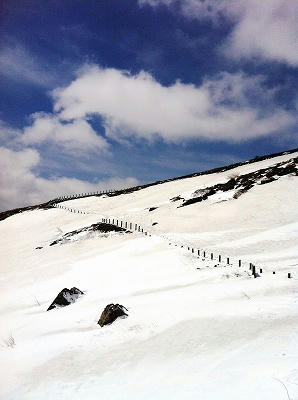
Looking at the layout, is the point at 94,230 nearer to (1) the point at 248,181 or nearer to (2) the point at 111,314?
(1) the point at 248,181

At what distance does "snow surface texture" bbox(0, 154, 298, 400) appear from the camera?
10.5 m

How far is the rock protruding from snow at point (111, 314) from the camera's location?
→ 16109mm

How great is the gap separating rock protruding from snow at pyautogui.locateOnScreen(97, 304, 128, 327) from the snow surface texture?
0.43m

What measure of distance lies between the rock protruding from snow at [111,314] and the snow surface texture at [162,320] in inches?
17.1

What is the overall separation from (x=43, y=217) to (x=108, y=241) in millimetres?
30777

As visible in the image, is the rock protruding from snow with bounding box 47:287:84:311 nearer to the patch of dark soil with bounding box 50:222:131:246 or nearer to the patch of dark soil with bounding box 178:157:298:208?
the patch of dark soil with bounding box 50:222:131:246

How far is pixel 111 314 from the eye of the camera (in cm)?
1619

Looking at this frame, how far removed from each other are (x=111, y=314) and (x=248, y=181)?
39595 mm

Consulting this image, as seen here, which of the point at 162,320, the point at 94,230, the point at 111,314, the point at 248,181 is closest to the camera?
the point at 162,320

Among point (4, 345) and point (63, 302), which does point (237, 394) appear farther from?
point (63, 302)

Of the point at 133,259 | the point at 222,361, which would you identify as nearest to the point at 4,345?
the point at 222,361

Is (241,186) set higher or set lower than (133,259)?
higher

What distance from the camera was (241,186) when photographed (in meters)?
50.2

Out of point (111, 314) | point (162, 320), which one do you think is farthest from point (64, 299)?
point (162, 320)
